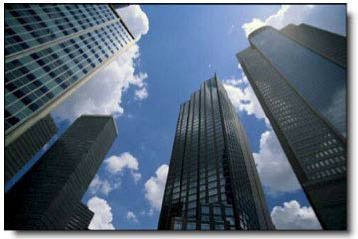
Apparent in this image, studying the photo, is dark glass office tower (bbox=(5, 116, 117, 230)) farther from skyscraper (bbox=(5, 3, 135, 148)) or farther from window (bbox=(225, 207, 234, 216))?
window (bbox=(225, 207, 234, 216))

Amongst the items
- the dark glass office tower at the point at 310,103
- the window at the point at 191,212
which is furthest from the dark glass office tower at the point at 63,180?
the dark glass office tower at the point at 310,103

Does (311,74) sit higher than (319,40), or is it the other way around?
(319,40)

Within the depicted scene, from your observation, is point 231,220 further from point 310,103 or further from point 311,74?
point 311,74

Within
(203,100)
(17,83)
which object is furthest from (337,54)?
(17,83)

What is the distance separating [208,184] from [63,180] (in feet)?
252

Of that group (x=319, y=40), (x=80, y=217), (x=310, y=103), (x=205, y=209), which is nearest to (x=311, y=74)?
(x=310, y=103)

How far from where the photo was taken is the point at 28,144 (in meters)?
104

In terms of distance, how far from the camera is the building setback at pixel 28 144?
94312 millimetres

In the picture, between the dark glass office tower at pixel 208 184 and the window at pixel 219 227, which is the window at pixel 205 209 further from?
the window at pixel 219 227

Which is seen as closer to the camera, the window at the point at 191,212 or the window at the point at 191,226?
the window at the point at 191,226

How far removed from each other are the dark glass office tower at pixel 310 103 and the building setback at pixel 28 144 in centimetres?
9605

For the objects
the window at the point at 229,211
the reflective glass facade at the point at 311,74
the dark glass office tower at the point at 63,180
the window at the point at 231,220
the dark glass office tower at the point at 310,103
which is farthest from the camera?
the dark glass office tower at the point at 63,180

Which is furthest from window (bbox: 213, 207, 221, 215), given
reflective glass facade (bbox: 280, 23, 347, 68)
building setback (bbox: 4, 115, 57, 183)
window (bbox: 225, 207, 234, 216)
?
building setback (bbox: 4, 115, 57, 183)

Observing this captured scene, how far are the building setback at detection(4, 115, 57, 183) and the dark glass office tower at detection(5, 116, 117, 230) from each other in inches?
515
